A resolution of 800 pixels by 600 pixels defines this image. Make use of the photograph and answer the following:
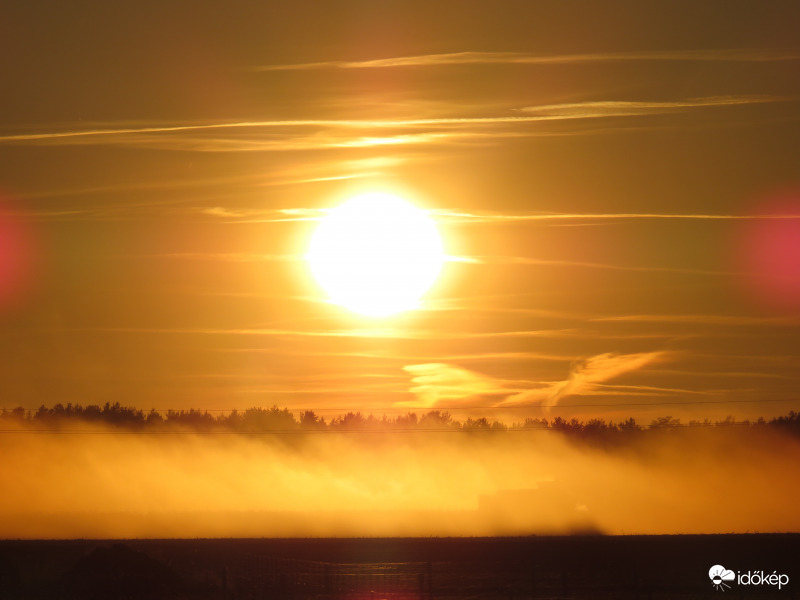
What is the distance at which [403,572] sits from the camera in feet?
183

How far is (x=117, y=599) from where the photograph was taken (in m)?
45.5

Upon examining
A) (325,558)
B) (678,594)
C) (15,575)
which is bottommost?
(678,594)

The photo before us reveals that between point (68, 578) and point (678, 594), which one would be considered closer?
point (678, 594)

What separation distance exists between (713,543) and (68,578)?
168 feet

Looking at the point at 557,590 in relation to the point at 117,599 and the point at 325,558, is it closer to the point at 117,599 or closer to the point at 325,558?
the point at 117,599

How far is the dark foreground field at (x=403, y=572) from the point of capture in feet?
148

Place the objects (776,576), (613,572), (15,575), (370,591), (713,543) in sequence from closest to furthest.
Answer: (370,591) → (776,576) → (15,575) → (613,572) → (713,543)

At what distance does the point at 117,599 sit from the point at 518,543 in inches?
1788

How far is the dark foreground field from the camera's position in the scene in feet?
148

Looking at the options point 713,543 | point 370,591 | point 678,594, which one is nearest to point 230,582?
point 370,591

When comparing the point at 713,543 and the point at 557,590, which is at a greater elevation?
the point at 713,543

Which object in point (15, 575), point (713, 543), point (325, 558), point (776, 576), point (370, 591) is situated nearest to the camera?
point (370, 591)

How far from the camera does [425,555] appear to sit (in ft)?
246

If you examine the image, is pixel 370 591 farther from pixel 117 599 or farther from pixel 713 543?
pixel 713 543
